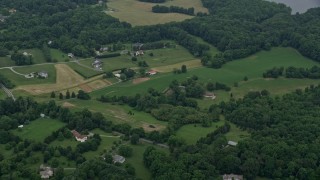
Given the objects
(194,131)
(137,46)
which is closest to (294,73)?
(194,131)

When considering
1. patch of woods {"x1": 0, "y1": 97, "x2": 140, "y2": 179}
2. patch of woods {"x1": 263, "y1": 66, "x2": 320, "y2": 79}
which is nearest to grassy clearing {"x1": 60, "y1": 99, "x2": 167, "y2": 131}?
patch of woods {"x1": 0, "y1": 97, "x2": 140, "y2": 179}

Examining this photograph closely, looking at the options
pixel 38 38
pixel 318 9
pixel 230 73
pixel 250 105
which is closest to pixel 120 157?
pixel 250 105

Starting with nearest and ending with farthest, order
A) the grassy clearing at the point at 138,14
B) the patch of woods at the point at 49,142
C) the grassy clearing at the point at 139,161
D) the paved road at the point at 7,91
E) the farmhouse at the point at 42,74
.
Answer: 1. the patch of woods at the point at 49,142
2. the grassy clearing at the point at 139,161
3. the paved road at the point at 7,91
4. the farmhouse at the point at 42,74
5. the grassy clearing at the point at 138,14

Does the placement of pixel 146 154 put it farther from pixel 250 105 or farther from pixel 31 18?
pixel 31 18

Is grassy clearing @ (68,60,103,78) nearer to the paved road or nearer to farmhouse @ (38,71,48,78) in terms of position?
farmhouse @ (38,71,48,78)

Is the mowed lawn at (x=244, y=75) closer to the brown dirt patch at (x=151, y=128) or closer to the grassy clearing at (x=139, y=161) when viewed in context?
the brown dirt patch at (x=151, y=128)

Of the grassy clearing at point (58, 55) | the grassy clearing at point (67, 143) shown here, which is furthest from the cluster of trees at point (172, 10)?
the grassy clearing at point (67, 143)
